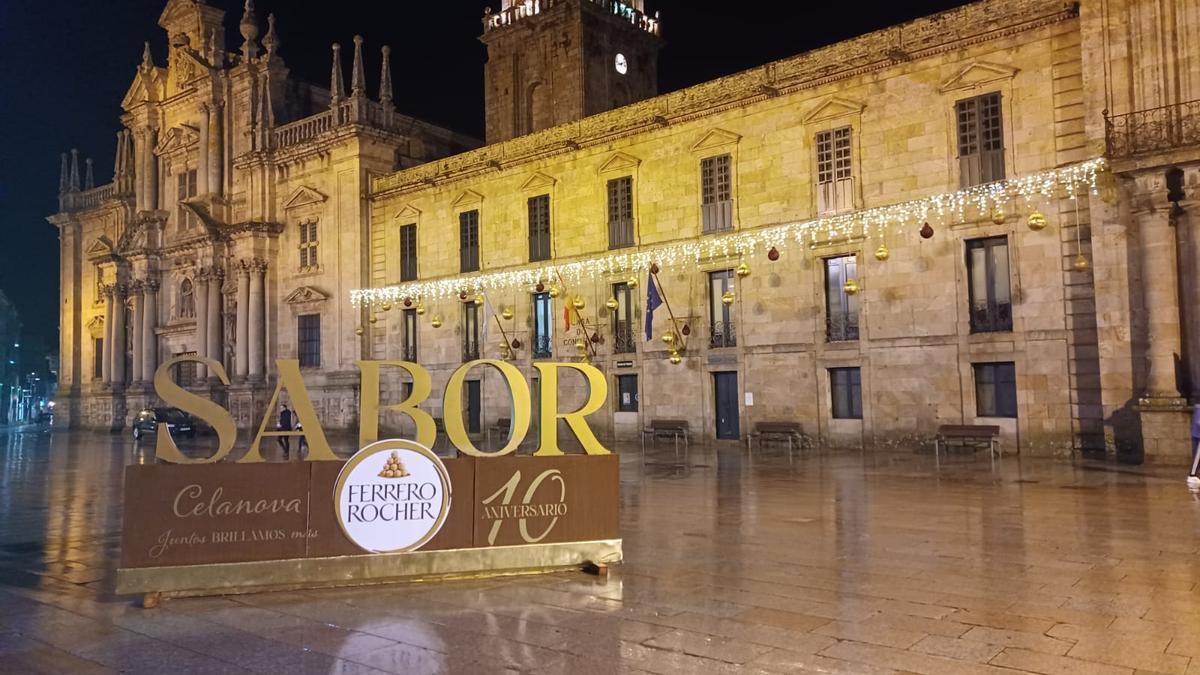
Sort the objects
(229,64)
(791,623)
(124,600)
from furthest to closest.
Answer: (229,64) < (124,600) < (791,623)

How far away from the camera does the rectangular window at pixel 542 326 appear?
101 ft

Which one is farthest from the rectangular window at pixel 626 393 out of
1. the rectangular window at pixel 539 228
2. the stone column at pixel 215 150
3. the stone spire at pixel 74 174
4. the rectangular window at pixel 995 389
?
the stone spire at pixel 74 174

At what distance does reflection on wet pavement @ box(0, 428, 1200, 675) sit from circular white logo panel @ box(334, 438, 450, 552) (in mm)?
509

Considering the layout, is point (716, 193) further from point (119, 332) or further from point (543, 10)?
point (119, 332)

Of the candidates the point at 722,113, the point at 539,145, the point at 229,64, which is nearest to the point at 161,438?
the point at 722,113

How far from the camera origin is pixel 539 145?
30656mm

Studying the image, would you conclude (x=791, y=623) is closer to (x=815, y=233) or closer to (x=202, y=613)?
(x=202, y=613)

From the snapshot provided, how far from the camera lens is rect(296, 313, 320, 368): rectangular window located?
38000mm

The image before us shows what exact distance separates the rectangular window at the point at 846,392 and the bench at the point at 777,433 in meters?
1.12

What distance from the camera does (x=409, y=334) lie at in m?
35.6

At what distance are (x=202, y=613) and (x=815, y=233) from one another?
789 inches

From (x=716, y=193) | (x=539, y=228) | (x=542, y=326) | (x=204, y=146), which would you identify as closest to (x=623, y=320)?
(x=542, y=326)

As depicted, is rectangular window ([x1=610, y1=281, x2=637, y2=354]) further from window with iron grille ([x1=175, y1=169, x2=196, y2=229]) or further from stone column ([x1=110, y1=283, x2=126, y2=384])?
stone column ([x1=110, y1=283, x2=126, y2=384])

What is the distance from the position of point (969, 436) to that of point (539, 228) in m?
16.3
